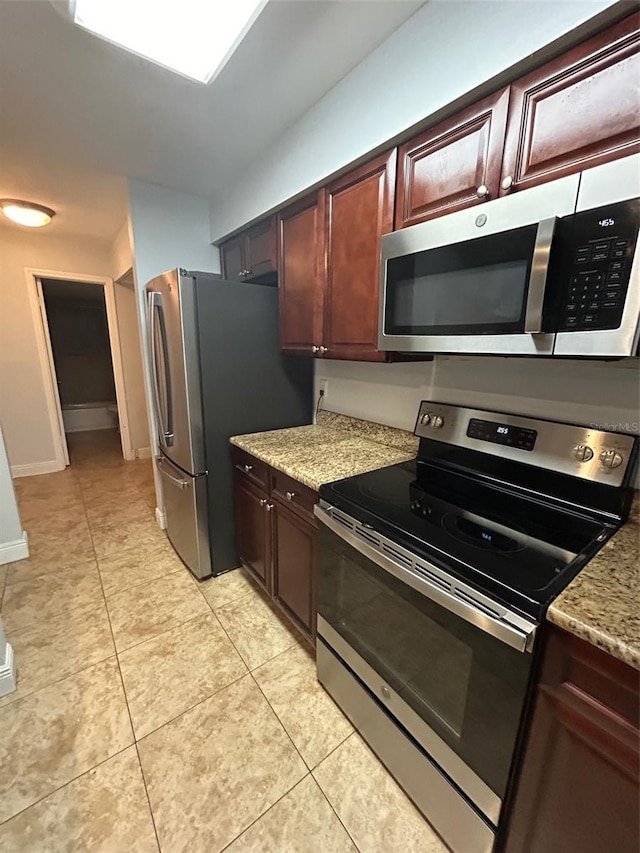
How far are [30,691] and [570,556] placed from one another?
6.92 ft

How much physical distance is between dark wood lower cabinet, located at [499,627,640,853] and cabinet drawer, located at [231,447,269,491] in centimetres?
128

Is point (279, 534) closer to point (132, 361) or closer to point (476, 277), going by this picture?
Answer: point (476, 277)

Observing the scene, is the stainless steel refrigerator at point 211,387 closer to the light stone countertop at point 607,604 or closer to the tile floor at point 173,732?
the tile floor at point 173,732

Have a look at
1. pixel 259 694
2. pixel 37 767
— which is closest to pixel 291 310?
pixel 259 694

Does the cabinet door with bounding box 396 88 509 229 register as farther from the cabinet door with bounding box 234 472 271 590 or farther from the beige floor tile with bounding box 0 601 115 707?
the beige floor tile with bounding box 0 601 115 707

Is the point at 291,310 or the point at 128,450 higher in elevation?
the point at 291,310

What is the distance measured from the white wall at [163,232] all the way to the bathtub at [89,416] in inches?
175

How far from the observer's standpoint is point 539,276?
88 cm

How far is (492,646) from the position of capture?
2.66 feet

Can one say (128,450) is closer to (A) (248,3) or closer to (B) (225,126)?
(B) (225,126)

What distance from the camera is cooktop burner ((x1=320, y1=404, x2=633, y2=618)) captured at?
0.85 m

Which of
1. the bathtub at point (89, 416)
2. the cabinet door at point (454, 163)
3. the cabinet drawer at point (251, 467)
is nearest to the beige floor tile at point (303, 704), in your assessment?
the cabinet drawer at point (251, 467)

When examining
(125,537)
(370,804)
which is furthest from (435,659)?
(125,537)

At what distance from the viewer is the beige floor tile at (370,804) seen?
1.07 metres
